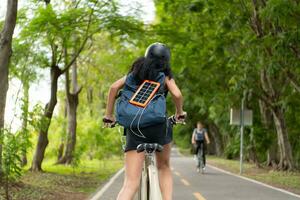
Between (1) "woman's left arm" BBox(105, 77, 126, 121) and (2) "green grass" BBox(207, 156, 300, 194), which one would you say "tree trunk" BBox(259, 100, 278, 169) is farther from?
(1) "woman's left arm" BBox(105, 77, 126, 121)

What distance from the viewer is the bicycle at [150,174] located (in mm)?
4957

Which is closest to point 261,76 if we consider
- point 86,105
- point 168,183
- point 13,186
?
point 13,186

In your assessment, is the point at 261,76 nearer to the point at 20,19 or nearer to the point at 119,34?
the point at 119,34

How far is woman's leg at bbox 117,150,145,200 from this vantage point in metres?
4.98

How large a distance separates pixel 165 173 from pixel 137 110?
0.81 meters

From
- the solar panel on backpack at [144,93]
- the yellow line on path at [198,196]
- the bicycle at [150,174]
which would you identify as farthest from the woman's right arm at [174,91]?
the yellow line on path at [198,196]

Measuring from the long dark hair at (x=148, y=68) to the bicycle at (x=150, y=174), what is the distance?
0.58 m

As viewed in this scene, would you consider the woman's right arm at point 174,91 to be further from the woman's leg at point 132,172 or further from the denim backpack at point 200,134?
the denim backpack at point 200,134

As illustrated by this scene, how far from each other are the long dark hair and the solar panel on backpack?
0.22ft

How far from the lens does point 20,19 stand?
52.6 ft

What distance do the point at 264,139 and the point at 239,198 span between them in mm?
15791

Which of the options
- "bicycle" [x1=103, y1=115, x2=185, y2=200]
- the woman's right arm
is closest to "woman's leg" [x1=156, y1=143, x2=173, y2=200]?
"bicycle" [x1=103, y1=115, x2=185, y2=200]

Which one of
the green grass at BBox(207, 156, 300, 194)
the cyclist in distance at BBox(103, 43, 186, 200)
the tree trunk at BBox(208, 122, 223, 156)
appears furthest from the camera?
the tree trunk at BBox(208, 122, 223, 156)

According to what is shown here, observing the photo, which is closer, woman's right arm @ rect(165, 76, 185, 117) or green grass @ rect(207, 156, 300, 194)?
woman's right arm @ rect(165, 76, 185, 117)
